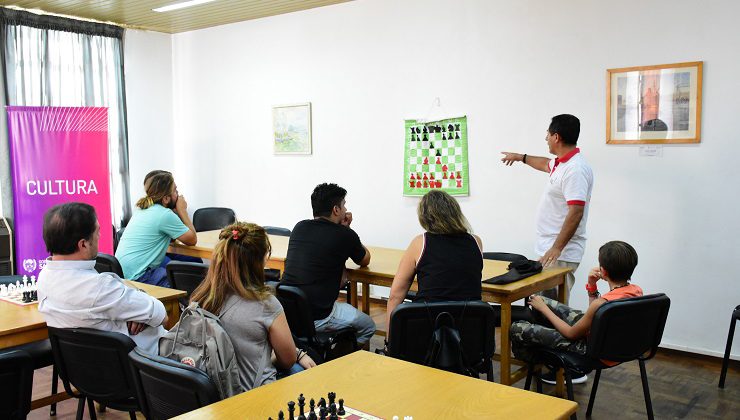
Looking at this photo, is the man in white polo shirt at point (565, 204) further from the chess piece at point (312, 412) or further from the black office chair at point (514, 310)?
the chess piece at point (312, 412)

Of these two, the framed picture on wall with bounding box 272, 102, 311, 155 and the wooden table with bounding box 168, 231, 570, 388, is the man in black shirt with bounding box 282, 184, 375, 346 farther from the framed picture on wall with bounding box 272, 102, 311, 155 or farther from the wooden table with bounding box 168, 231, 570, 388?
the framed picture on wall with bounding box 272, 102, 311, 155

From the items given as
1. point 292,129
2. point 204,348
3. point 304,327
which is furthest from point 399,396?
point 292,129

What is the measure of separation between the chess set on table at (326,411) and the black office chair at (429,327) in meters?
1.04

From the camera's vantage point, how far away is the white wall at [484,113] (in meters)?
4.49

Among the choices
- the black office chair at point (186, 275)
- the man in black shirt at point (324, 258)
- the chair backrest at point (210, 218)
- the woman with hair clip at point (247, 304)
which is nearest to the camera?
the woman with hair clip at point (247, 304)

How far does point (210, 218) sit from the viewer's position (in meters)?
7.30

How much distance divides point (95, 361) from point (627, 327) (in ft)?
7.46

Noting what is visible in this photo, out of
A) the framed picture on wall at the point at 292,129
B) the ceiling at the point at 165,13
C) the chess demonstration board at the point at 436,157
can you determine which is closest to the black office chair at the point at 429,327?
the chess demonstration board at the point at 436,157

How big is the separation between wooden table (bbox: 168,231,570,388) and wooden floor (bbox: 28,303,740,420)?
0.33m

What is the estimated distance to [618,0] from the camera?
4742mm

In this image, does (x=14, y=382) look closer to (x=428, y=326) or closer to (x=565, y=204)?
(x=428, y=326)

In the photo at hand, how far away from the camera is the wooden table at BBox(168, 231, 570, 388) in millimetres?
3422

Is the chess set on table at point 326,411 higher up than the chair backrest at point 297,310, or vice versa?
the chess set on table at point 326,411

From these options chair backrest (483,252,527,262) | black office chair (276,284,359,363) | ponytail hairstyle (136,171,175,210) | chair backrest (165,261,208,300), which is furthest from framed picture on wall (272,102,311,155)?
black office chair (276,284,359,363)
